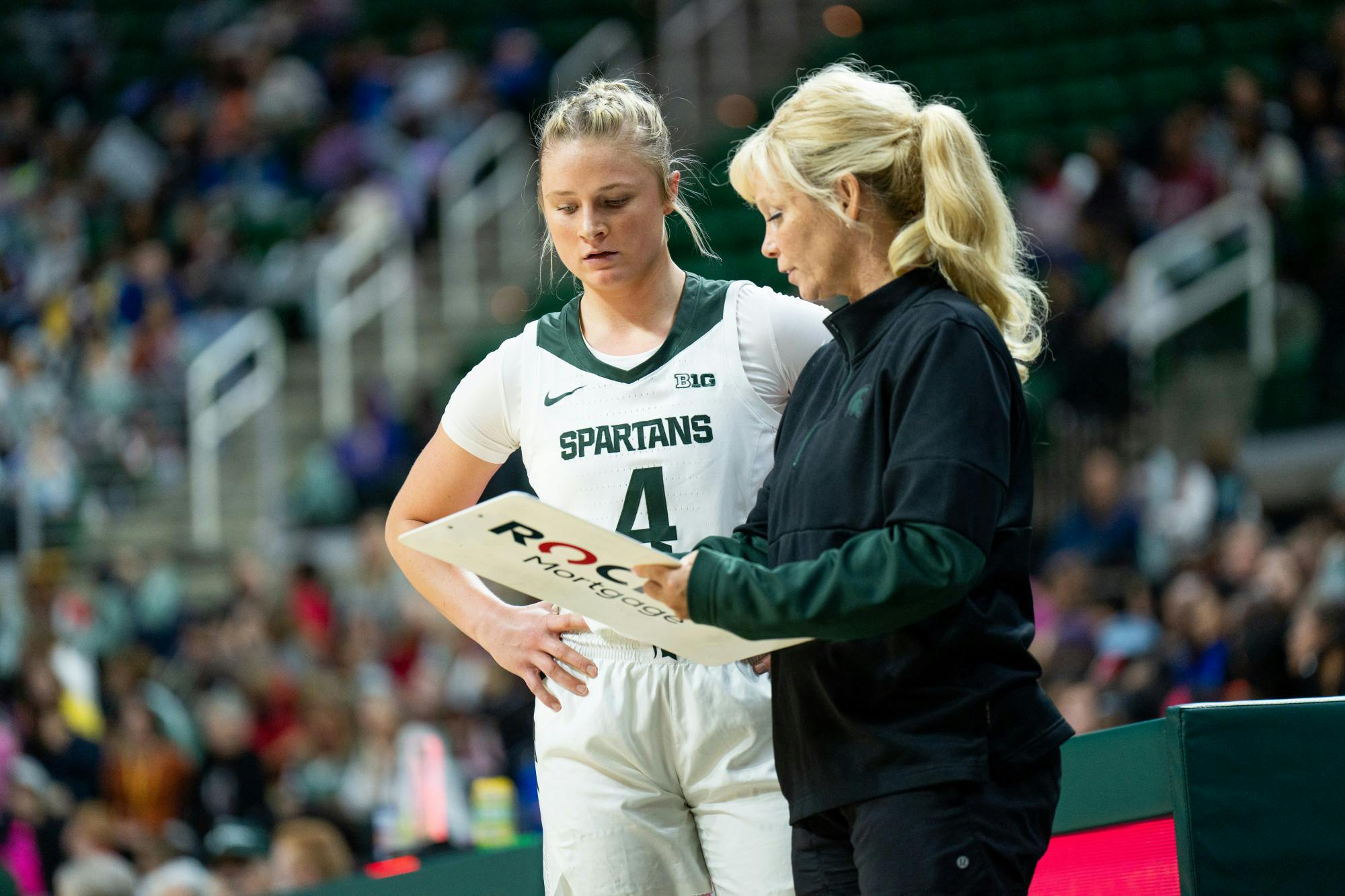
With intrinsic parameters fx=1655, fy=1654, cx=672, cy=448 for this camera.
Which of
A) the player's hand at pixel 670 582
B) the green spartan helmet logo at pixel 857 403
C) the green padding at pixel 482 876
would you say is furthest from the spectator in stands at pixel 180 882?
the green spartan helmet logo at pixel 857 403

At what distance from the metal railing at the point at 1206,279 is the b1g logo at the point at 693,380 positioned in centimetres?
612

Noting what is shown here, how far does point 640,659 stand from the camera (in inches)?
96.0

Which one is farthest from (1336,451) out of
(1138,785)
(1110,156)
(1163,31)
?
(1138,785)

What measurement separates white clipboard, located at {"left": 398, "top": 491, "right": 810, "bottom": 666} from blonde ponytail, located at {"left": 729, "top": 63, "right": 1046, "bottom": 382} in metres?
0.50

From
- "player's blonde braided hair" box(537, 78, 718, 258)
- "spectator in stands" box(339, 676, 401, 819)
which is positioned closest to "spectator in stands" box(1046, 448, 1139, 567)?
"spectator in stands" box(339, 676, 401, 819)

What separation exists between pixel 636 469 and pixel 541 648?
30 centimetres

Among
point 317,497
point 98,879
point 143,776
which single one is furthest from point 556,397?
point 317,497

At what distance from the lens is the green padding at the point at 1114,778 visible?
2.91 m

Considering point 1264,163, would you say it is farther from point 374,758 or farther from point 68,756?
point 68,756

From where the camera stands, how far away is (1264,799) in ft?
8.23

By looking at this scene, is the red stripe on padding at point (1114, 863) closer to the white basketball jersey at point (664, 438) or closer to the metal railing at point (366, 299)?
the white basketball jersey at point (664, 438)

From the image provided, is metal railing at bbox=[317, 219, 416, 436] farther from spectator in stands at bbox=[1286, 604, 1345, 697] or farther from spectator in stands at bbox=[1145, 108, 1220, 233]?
spectator in stands at bbox=[1286, 604, 1345, 697]

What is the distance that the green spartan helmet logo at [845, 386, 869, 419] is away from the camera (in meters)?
2.00

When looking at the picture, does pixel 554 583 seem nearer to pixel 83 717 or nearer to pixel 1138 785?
pixel 1138 785
